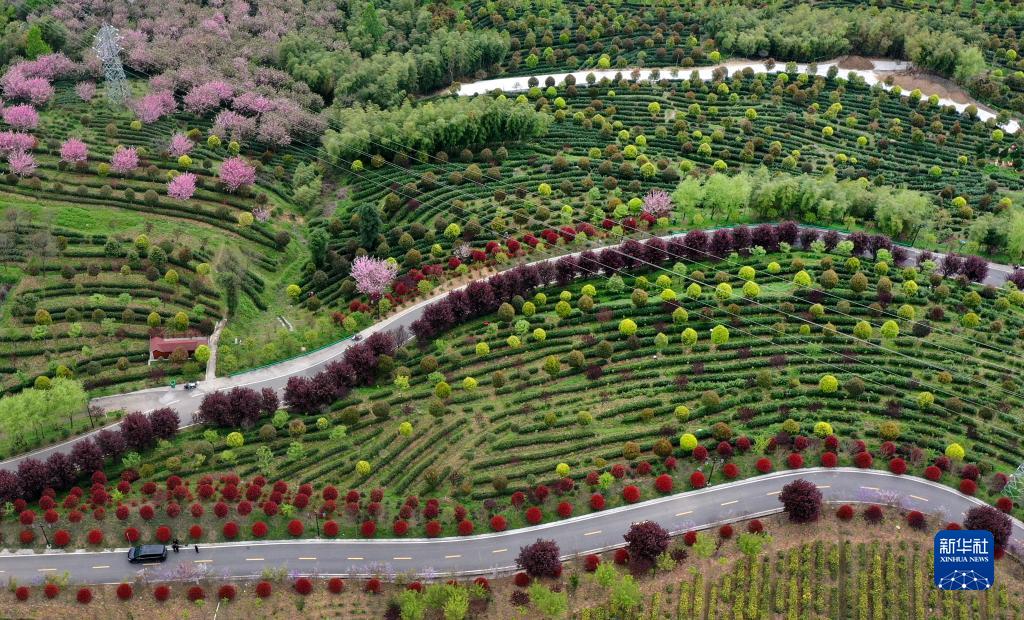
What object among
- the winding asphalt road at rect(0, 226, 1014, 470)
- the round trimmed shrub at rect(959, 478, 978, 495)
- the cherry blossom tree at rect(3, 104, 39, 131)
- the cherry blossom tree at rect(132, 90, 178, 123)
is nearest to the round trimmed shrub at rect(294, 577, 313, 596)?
the winding asphalt road at rect(0, 226, 1014, 470)

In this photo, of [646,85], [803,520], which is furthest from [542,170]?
[803,520]

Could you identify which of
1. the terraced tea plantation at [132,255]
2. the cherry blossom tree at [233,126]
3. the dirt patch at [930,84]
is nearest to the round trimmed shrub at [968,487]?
the terraced tea plantation at [132,255]

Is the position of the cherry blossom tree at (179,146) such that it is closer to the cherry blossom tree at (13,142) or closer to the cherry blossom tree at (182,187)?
the cherry blossom tree at (182,187)

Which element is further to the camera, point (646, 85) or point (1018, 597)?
point (646, 85)

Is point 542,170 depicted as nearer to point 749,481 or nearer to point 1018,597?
point 749,481

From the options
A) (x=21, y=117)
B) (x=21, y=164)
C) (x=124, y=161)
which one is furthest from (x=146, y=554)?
(x=21, y=117)

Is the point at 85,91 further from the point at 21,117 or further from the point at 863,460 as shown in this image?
the point at 863,460

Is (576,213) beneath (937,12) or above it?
beneath
